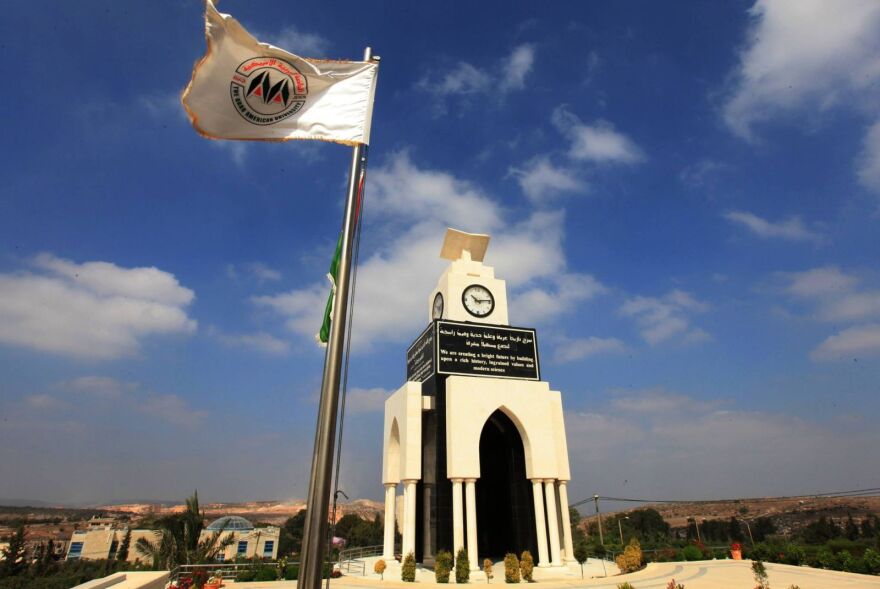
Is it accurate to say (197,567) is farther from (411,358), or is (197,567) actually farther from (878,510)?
(878,510)

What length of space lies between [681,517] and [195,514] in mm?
110050

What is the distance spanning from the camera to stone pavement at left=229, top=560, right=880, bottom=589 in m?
14.7

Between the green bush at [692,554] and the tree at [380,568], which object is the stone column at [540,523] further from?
the green bush at [692,554]

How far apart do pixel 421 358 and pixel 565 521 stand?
8.95m

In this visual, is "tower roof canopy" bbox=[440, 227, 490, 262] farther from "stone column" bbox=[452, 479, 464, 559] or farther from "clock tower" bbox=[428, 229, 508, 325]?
"stone column" bbox=[452, 479, 464, 559]

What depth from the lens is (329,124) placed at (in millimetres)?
7434

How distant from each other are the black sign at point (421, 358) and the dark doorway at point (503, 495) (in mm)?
3773

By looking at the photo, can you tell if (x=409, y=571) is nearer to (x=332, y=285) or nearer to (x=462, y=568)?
(x=462, y=568)

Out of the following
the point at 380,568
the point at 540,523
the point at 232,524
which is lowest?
the point at 380,568

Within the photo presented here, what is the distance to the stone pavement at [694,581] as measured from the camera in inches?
578

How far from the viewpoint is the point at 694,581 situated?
15.7 meters

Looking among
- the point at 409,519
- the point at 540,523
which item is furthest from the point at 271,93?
the point at 540,523


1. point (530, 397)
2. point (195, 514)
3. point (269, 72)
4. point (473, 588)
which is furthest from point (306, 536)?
point (195, 514)

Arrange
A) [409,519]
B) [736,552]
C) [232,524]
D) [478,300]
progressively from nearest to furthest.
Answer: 1. [409,519]
2. [736,552]
3. [478,300]
4. [232,524]
